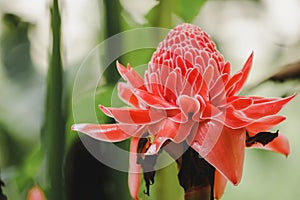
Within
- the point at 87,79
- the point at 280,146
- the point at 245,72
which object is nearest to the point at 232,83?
the point at 245,72

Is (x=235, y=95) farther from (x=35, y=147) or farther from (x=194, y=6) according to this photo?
(x=35, y=147)

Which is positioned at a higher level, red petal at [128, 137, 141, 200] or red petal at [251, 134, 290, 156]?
red petal at [251, 134, 290, 156]

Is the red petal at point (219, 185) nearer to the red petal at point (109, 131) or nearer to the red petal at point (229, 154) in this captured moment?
the red petal at point (229, 154)

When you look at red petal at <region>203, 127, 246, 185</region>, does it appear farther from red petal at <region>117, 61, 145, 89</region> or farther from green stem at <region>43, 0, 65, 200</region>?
green stem at <region>43, 0, 65, 200</region>

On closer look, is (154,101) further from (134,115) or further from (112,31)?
(112,31)

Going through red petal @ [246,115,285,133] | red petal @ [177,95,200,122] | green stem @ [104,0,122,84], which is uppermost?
green stem @ [104,0,122,84]

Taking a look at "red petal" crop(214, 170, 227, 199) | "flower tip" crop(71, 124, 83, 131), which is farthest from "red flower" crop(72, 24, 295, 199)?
"flower tip" crop(71, 124, 83, 131)

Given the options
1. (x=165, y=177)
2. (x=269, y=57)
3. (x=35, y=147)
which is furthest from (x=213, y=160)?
(x=35, y=147)
